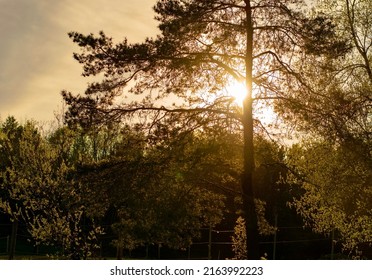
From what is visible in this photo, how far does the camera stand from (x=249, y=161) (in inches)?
579

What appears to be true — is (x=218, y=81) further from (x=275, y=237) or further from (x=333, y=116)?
(x=275, y=237)

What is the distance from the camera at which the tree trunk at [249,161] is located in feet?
47.9

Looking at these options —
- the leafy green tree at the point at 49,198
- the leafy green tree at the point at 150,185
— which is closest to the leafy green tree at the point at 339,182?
the leafy green tree at the point at 150,185

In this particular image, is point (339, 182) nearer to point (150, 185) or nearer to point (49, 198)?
point (150, 185)

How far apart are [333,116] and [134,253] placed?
76.7 ft

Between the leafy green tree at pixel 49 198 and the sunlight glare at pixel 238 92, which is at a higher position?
the sunlight glare at pixel 238 92

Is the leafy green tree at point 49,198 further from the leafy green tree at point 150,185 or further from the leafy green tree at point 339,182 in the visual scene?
the leafy green tree at point 339,182

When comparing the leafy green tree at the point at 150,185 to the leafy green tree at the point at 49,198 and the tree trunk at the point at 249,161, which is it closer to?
the tree trunk at the point at 249,161

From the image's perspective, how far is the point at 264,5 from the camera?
14.8 meters

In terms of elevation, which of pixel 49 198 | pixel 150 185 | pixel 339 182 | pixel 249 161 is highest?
pixel 249 161

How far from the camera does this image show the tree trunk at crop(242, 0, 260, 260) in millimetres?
14609

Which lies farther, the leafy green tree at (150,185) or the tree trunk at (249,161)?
the tree trunk at (249,161)

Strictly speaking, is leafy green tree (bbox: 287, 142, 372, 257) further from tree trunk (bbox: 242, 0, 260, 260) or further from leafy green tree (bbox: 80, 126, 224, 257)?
leafy green tree (bbox: 80, 126, 224, 257)

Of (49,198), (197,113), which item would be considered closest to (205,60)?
(197,113)
